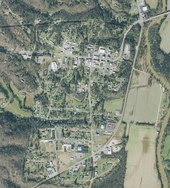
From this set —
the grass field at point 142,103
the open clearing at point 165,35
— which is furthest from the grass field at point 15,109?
the open clearing at point 165,35

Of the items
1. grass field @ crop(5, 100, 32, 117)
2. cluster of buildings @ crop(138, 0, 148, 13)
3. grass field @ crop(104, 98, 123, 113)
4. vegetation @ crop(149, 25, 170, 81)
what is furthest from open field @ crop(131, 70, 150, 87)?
grass field @ crop(5, 100, 32, 117)

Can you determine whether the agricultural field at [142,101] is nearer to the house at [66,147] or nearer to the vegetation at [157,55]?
the vegetation at [157,55]

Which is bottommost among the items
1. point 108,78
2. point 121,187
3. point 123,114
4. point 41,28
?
point 121,187

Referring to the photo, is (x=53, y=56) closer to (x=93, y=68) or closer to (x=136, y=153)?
(x=93, y=68)

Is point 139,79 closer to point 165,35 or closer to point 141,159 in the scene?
point 165,35

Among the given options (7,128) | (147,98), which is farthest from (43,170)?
(147,98)
